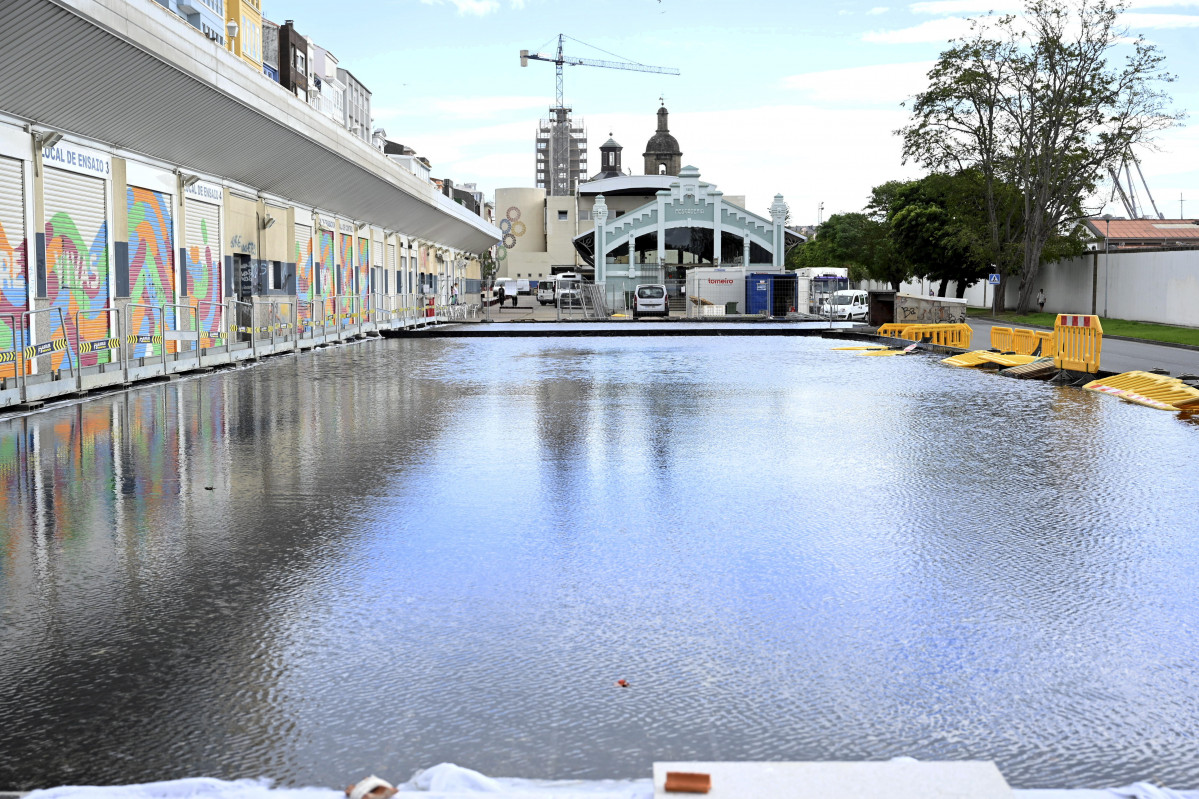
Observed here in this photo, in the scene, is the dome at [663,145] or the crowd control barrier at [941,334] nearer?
the crowd control barrier at [941,334]

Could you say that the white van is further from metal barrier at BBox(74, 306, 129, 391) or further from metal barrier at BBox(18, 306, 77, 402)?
metal barrier at BBox(18, 306, 77, 402)

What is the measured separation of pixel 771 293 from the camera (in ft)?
207

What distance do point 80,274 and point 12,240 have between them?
→ 2.80 metres

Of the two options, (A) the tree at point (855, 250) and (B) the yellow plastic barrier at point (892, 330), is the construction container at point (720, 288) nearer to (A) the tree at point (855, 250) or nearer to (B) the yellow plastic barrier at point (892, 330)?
(A) the tree at point (855, 250)

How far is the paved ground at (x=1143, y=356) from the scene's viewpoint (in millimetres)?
24359

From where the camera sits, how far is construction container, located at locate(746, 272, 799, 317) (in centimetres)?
6312

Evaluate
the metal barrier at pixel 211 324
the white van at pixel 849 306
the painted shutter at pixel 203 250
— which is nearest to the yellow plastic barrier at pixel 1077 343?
the metal barrier at pixel 211 324

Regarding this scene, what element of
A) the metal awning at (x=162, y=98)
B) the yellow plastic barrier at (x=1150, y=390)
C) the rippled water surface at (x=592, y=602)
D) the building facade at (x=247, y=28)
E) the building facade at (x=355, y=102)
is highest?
the building facade at (x=355, y=102)

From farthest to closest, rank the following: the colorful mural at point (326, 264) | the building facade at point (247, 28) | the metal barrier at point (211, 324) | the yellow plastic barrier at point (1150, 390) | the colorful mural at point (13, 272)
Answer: the building facade at point (247, 28), the colorful mural at point (326, 264), the metal barrier at point (211, 324), the colorful mural at point (13, 272), the yellow plastic barrier at point (1150, 390)

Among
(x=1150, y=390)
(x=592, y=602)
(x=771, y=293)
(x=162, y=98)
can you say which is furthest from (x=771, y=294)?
(x=592, y=602)

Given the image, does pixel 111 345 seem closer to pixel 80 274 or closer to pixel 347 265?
pixel 80 274

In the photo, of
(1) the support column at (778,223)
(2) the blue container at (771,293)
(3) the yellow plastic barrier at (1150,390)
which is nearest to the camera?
(3) the yellow plastic barrier at (1150,390)

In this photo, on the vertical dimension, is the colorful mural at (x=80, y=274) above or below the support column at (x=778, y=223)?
below

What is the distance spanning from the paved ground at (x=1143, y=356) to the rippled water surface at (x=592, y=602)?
12.6 meters
